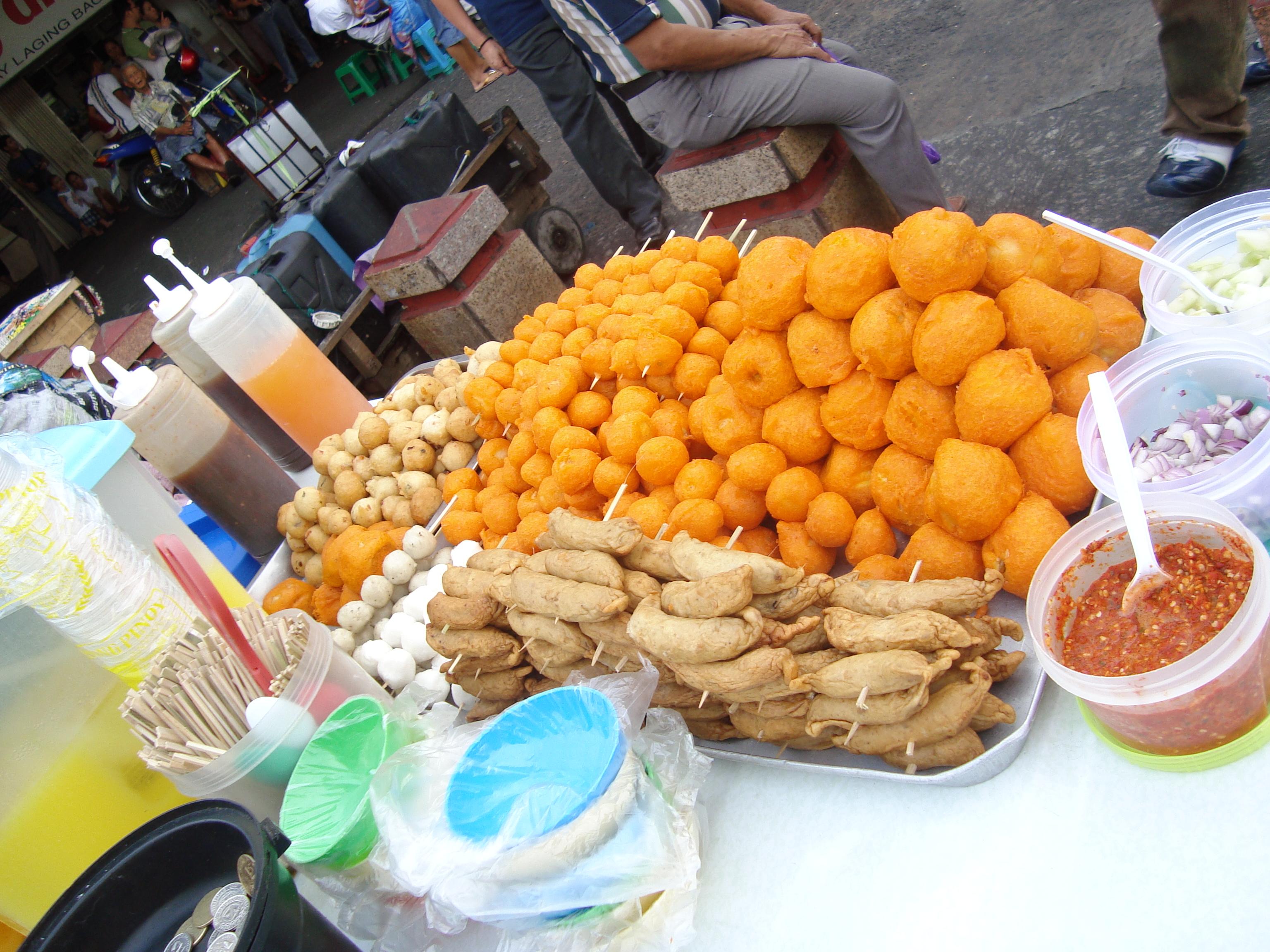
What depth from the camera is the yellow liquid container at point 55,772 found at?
2.01 metres

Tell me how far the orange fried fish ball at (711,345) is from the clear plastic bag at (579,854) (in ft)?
3.76

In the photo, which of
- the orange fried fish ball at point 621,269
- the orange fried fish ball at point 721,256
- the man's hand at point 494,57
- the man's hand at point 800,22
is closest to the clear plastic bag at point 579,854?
the orange fried fish ball at point 721,256

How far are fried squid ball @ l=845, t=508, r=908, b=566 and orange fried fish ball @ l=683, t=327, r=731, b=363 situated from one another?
29.8 inches

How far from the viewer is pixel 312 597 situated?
3.39 meters

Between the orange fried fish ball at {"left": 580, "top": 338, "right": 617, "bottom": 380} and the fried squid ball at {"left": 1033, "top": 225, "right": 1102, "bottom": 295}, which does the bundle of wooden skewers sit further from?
the fried squid ball at {"left": 1033, "top": 225, "right": 1102, "bottom": 295}

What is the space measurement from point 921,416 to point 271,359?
3.00 metres

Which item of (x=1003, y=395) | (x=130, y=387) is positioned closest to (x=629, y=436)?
(x=1003, y=395)

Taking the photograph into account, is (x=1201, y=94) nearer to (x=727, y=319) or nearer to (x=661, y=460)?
(x=727, y=319)

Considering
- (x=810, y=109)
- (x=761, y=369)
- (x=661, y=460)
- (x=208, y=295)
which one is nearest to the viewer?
(x=761, y=369)

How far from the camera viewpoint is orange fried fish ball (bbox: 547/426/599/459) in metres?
2.62

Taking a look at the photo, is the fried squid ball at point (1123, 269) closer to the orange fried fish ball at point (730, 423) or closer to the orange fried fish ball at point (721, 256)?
A: the orange fried fish ball at point (730, 423)

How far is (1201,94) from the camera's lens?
3.25m

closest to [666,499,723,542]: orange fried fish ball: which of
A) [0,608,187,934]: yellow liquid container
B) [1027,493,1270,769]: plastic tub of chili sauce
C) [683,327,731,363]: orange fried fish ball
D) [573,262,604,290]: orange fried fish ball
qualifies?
[683,327,731,363]: orange fried fish ball

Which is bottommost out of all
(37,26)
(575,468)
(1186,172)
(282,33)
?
(1186,172)
